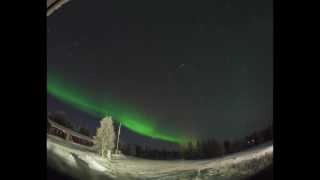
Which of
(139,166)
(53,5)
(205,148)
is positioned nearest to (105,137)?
(139,166)

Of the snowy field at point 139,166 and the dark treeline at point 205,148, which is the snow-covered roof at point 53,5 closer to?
the snowy field at point 139,166

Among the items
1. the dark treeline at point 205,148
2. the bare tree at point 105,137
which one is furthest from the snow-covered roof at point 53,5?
the dark treeline at point 205,148

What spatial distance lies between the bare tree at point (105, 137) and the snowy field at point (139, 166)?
1.3 inches

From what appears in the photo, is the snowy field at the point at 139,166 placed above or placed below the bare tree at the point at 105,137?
below

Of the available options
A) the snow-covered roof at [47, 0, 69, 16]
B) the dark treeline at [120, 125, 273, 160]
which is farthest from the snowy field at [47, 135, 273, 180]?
the snow-covered roof at [47, 0, 69, 16]

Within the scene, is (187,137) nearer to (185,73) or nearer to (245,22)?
(185,73)

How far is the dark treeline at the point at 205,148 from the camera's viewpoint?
1.50 m

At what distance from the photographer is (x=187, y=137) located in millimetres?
1552

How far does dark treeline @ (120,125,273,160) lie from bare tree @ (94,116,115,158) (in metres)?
0.06

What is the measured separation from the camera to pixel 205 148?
5.04 feet

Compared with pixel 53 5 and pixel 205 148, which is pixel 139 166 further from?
pixel 53 5

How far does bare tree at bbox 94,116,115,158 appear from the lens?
5.26ft

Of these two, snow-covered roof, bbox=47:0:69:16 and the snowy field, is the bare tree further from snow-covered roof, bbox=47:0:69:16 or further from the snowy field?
snow-covered roof, bbox=47:0:69:16
